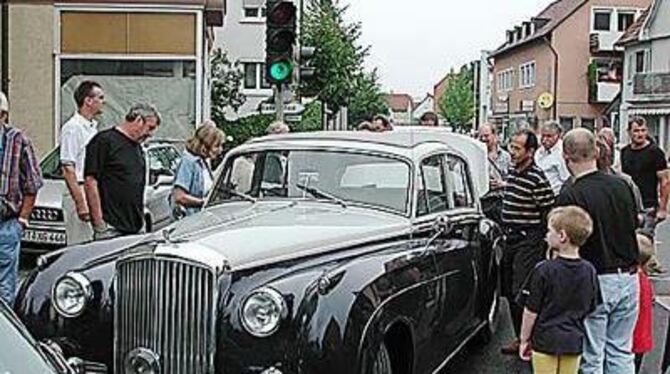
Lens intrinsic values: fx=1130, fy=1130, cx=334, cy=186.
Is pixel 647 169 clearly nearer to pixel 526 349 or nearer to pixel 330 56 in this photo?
pixel 526 349

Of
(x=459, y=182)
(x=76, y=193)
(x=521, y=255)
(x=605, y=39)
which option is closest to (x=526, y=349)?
(x=521, y=255)

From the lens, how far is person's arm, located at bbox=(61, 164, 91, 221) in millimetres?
8633

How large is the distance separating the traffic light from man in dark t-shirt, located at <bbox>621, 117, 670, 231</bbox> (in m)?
3.88

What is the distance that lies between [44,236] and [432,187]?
604 centimetres

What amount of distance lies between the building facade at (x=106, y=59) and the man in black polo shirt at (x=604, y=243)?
14.6 meters

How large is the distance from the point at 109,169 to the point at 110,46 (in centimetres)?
1277

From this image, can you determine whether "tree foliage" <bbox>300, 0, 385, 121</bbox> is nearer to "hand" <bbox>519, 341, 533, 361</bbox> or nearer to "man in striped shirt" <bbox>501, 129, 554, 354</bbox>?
"man in striped shirt" <bbox>501, 129, 554, 354</bbox>

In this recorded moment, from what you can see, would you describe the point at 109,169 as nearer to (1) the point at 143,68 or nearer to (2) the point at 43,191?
(2) the point at 43,191

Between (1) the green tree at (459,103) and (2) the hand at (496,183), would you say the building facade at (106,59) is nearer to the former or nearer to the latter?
(2) the hand at (496,183)

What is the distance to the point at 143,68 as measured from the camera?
21.0 meters

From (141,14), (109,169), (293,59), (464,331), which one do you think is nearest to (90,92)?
(109,169)

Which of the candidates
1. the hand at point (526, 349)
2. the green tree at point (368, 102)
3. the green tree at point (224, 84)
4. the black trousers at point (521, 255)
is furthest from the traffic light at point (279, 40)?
the green tree at point (368, 102)

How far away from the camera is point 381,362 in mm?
6133

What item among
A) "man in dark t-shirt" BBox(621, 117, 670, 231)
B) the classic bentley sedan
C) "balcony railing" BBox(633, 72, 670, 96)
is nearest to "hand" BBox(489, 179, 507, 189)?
"man in dark t-shirt" BBox(621, 117, 670, 231)
